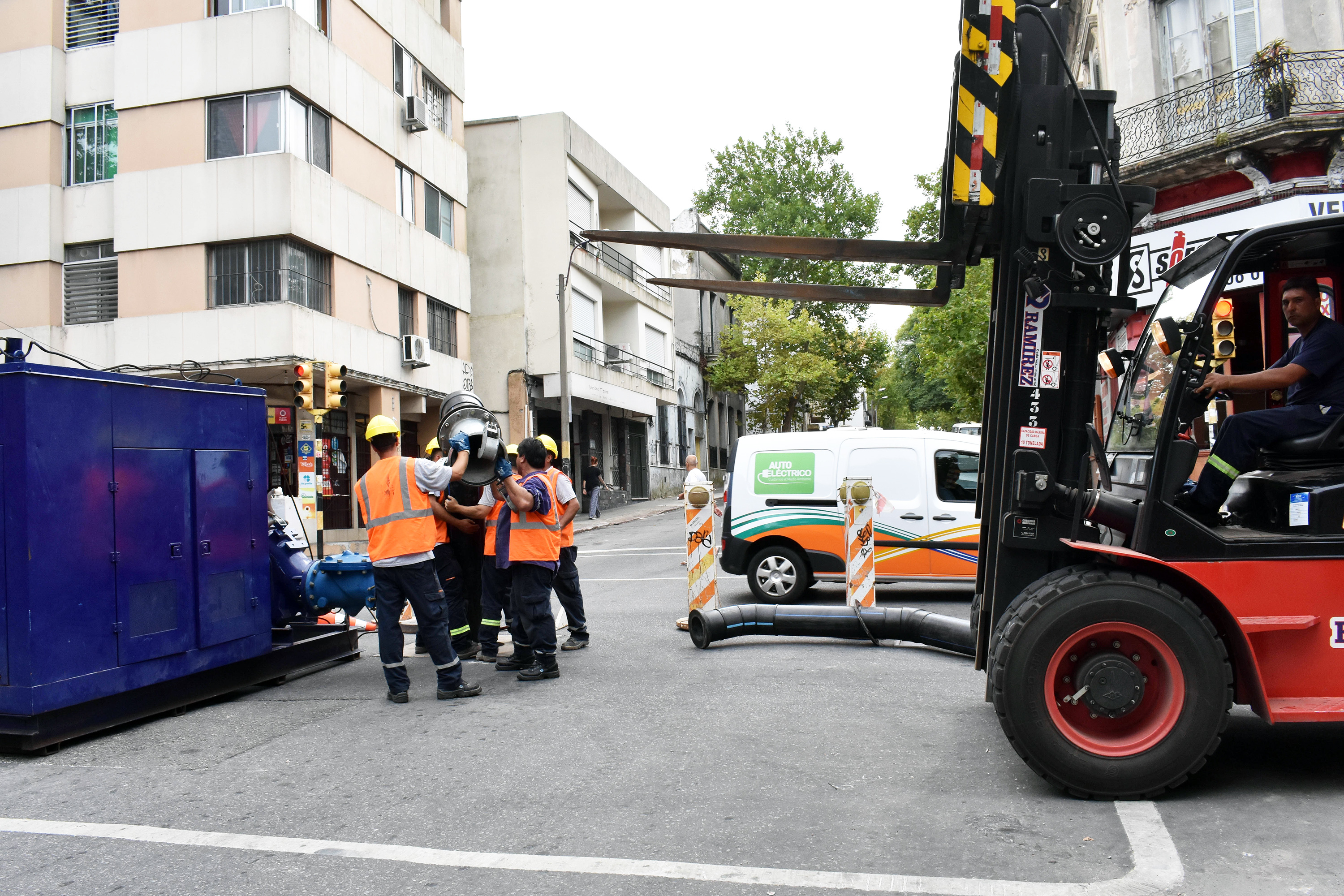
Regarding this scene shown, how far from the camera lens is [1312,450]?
4.72m

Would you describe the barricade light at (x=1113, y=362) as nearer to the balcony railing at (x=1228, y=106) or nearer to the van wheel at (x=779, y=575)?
the van wheel at (x=779, y=575)

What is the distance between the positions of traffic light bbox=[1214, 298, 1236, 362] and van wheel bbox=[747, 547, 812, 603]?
672 centimetres

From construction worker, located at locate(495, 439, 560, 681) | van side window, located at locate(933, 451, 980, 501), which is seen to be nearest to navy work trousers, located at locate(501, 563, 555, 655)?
construction worker, located at locate(495, 439, 560, 681)

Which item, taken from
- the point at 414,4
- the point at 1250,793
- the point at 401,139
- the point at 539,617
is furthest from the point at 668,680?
the point at 414,4

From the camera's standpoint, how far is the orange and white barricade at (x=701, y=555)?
31.9 ft

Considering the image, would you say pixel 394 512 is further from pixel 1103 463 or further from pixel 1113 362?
pixel 1113 362

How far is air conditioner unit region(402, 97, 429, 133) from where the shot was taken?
25969 millimetres

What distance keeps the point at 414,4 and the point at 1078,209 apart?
85.7 ft

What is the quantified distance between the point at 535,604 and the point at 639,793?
3052 mm

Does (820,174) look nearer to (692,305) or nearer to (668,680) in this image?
(692,305)

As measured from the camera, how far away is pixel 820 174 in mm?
56594

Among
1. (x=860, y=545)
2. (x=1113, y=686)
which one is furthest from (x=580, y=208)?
(x=1113, y=686)

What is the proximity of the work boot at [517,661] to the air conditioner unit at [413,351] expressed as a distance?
1837cm

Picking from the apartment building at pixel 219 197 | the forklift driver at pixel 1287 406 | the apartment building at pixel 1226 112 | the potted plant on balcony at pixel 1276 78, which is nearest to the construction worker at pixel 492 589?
the forklift driver at pixel 1287 406
